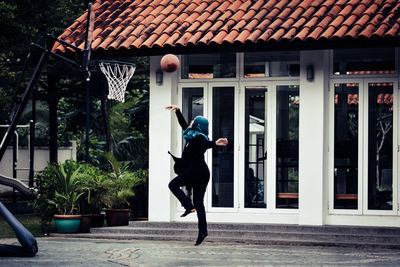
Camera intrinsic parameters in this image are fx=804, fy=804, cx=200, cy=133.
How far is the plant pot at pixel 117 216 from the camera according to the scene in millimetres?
15742

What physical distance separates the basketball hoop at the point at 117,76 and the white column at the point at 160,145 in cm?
75

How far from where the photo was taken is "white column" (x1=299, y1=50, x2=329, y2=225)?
1501cm

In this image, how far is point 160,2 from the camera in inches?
683

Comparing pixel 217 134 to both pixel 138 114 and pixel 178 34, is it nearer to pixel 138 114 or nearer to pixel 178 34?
pixel 178 34

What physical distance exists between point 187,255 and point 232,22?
5649mm

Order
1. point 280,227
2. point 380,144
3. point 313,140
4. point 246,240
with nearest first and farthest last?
point 246,240
point 280,227
point 380,144
point 313,140

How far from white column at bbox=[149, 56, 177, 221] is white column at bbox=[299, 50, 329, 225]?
8.62ft

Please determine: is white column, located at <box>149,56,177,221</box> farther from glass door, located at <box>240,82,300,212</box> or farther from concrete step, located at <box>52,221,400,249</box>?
glass door, located at <box>240,82,300,212</box>

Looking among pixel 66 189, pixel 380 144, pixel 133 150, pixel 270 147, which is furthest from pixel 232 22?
pixel 133 150

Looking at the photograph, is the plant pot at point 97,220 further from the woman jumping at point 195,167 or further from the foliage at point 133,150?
the foliage at point 133,150

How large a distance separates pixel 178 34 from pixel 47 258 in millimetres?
6062

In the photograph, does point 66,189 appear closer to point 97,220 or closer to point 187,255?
point 97,220

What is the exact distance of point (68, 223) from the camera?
1534 cm

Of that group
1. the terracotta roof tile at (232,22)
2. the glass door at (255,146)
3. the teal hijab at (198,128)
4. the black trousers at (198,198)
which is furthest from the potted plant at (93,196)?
the teal hijab at (198,128)
